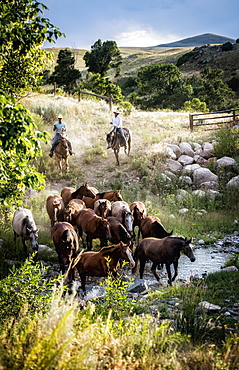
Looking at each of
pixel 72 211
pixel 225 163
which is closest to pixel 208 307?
pixel 72 211

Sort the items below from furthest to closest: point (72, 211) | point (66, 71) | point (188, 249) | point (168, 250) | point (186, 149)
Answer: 1. point (66, 71)
2. point (186, 149)
3. point (72, 211)
4. point (168, 250)
5. point (188, 249)

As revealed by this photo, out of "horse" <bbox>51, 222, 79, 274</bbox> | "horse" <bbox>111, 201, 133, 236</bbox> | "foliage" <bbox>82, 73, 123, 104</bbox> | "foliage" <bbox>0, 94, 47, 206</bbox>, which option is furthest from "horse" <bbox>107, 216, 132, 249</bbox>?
"foliage" <bbox>82, 73, 123, 104</bbox>

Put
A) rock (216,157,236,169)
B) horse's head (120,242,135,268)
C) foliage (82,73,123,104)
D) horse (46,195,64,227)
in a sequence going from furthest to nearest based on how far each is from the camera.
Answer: foliage (82,73,123,104)
rock (216,157,236,169)
horse (46,195,64,227)
horse's head (120,242,135,268)

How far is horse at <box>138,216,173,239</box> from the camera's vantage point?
10086 mm

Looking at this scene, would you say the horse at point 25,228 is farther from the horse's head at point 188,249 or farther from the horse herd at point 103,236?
the horse's head at point 188,249

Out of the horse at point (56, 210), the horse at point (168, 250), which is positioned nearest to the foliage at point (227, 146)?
the horse at point (56, 210)

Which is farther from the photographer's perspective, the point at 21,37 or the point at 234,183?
the point at 234,183

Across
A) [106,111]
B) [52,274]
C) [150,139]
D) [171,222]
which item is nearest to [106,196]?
[171,222]

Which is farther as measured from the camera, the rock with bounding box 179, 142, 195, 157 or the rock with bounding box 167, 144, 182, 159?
the rock with bounding box 167, 144, 182, 159

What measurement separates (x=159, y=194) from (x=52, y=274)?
8.99 m

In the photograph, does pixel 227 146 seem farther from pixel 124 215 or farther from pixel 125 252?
pixel 125 252

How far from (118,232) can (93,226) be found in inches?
30.6

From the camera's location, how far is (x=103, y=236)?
10.3 meters

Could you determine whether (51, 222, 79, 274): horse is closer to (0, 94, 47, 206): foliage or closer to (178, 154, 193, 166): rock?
(0, 94, 47, 206): foliage
